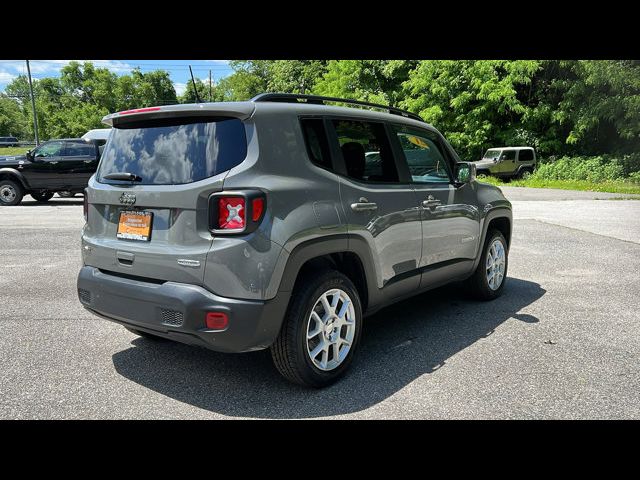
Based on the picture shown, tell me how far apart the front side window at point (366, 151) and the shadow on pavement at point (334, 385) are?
138 centimetres

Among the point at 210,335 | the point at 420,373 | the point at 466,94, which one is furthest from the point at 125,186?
the point at 466,94

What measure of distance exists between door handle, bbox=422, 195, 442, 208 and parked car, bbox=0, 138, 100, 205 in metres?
13.5

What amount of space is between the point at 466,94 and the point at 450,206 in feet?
91.7

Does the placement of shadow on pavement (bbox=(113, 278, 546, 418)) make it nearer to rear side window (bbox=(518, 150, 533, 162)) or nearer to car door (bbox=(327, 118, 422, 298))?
car door (bbox=(327, 118, 422, 298))

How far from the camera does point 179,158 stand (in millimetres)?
3129

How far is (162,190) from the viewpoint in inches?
122

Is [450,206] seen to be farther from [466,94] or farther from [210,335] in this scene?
[466,94]

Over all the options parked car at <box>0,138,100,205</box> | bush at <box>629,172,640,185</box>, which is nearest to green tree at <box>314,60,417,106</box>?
bush at <box>629,172,640,185</box>

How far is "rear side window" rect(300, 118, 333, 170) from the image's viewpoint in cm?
338

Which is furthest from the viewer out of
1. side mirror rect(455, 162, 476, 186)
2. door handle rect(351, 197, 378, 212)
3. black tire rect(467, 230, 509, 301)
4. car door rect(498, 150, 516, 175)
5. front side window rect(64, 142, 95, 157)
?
car door rect(498, 150, 516, 175)

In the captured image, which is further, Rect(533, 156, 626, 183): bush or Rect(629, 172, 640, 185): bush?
Rect(533, 156, 626, 183): bush

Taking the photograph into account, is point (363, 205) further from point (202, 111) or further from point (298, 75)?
point (298, 75)

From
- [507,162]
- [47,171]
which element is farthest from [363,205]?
[507,162]

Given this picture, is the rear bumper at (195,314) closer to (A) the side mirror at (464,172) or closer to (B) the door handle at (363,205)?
(B) the door handle at (363,205)
